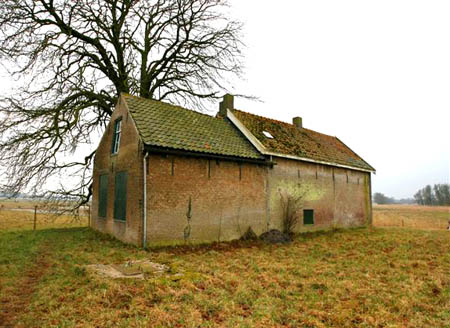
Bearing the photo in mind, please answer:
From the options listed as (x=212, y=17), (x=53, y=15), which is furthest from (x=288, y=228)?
(x=53, y=15)

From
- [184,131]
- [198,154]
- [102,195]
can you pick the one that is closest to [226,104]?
[184,131]

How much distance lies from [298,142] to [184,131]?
25.3ft

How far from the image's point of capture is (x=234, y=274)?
679cm

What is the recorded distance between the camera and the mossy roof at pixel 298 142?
14352 millimetres

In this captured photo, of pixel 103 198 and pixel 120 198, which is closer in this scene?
pixel 120 198

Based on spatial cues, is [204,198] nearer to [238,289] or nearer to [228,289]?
[228,289]

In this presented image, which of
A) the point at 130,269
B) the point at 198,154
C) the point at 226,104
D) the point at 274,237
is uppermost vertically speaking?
the point at 226,104

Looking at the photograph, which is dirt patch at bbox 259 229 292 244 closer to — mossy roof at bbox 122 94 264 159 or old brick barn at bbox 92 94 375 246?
old brick barn at bbox 92 94 375 246

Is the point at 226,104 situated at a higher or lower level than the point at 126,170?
higher

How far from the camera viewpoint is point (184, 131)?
11.5 metres

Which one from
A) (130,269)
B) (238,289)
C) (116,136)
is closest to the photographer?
(238,289)

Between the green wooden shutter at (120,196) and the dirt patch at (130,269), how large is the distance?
369cm

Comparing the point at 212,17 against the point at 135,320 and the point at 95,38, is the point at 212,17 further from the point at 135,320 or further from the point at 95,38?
the point at 135,320

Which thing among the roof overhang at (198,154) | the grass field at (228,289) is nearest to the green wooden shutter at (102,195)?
the grass field at (228,289)
